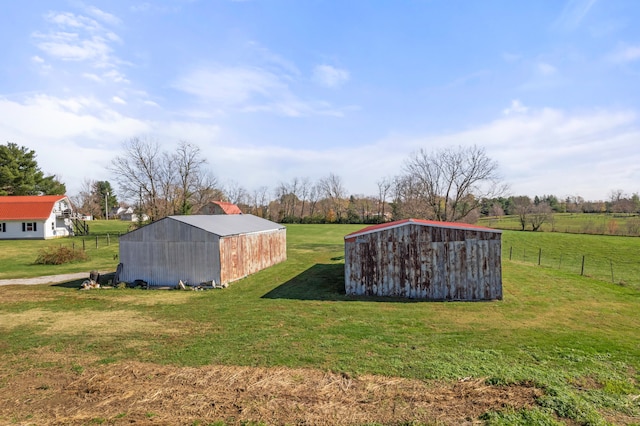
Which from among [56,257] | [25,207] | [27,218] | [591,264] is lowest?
[591,264]

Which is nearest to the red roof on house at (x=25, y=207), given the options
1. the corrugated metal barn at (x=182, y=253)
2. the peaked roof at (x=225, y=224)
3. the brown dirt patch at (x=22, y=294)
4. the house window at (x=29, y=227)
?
the house window at (x=29, y=227)

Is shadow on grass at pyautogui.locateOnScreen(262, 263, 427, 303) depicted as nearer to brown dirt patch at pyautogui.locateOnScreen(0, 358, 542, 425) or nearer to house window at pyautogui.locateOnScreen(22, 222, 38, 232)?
brown dirt patch at pyautogui.locateOnScreen(0, 358, 542, 425)

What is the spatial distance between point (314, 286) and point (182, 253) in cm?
709

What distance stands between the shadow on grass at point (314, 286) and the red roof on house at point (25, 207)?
38667 millimetres

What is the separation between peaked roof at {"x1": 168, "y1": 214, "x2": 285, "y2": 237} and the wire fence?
19.5 m

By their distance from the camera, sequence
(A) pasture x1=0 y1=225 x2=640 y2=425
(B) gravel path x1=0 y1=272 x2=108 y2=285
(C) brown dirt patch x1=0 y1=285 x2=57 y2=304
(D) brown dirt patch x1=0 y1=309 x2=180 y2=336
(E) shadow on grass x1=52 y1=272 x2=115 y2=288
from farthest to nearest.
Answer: (B) gravel path x1=0 y1=272 x2=108 y2=285
(E) shadow on grass x1=52 y1=272 x2=115 y2=288
(C) brown dirt patch x1=0 y1=285 x2=57 y2=304
(D) brown dirt patch x1=0 y1=309 x2=180 y2=336
(A) pasture x1=0 y1=225 x2=640 y2=425

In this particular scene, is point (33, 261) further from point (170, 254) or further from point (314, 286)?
point (314, 286)

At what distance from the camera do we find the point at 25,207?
44.4 meters

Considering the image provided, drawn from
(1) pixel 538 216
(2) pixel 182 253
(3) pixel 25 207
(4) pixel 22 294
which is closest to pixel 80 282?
(4) pixel 22 294

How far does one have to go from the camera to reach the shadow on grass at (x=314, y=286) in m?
16.1

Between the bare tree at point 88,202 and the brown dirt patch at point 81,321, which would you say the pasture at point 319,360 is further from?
the bare tree at point 88,202

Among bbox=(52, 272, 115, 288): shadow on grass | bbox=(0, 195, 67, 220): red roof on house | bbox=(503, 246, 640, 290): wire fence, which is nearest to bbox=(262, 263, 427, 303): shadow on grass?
bbox=(52, 272, 115, 288): shadow on grass

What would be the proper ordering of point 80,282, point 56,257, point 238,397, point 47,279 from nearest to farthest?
point 238,397, point 80,282, point 47,279, point 56,257

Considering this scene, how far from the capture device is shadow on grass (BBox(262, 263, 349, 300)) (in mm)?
16109
